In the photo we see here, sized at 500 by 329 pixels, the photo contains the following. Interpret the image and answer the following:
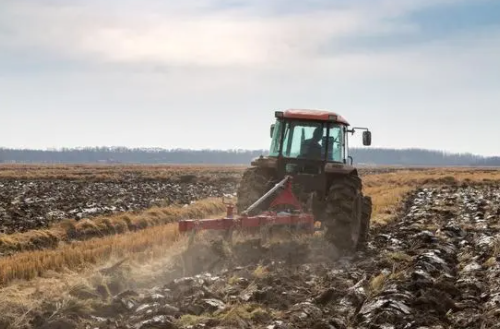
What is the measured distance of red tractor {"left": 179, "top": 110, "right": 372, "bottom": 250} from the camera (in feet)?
38.6

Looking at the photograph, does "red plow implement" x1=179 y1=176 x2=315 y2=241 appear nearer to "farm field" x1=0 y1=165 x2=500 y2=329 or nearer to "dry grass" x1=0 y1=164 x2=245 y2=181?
"farm field" x1=0 y1=165 x2=500 y2=329

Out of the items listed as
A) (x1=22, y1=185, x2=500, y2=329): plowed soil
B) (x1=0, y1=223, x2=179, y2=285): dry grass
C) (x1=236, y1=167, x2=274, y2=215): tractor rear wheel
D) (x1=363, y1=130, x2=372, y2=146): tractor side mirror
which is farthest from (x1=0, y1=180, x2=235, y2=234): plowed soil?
(x1=363, y1=130, x2=372, y2=146): tractor side mirror

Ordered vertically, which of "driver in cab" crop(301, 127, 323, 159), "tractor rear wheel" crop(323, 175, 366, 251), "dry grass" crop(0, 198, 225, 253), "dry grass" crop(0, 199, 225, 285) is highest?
"driver in cab" crop(301, 127, 323, 159)

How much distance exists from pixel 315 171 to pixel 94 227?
26.1 ft

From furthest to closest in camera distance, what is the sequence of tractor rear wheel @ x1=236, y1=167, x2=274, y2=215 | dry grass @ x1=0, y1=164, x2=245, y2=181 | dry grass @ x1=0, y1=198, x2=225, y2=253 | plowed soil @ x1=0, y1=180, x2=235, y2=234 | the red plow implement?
dry grass @ x1=0, y1=164, x2=245, y2=181 → plowed soil @ x1=0, y1=180, x2=235, y2=234 → dry grass @ x1=0, y1=198, x2=225, y2=253 → tractor rear wheel @ x1=236, y1=167, x2=274, y2=215 → the red plow implement

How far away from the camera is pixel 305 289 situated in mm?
8047

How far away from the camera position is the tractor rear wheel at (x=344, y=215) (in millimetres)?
11719

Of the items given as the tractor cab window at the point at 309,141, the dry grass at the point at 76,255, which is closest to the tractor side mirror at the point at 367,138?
the tractor cab window at the point at 309,141

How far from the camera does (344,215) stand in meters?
11.7

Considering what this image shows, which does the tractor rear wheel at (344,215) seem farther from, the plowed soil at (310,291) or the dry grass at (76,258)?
the dry grass at (76,258)

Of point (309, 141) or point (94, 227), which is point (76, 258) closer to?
point (309, 141)

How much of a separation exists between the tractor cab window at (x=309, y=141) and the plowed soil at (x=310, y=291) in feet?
6.68

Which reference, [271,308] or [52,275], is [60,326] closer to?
[271,308]

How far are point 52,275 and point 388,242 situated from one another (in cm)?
733
